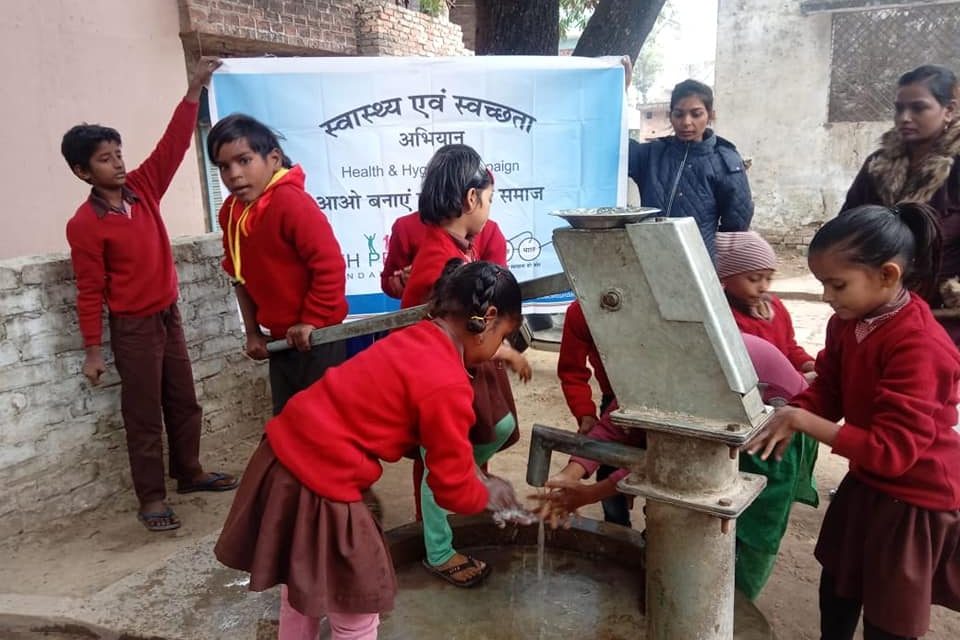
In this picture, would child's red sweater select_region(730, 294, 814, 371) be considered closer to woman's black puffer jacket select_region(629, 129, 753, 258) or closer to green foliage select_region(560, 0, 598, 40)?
woman's black puffer jacket select_region(629, 129, 753, 258)

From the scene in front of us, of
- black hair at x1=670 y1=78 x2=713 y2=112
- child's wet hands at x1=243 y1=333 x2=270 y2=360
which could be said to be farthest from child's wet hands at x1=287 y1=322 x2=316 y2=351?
black hair at x1=670 y1=78 x2=713 y2=112

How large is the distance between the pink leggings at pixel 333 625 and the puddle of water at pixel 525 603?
0.23 metres

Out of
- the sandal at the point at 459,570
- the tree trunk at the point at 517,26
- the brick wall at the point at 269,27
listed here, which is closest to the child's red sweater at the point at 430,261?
the sandal at the point at 459,570

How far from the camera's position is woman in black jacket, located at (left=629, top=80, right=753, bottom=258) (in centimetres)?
317

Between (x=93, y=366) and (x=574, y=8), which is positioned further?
(x=574, y=8)

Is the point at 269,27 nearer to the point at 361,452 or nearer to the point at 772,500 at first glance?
the point at 361,452

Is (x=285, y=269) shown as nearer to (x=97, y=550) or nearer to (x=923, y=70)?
(x=97, y=550)

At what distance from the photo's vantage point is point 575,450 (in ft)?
4.35

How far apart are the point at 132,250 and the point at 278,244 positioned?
803 mm

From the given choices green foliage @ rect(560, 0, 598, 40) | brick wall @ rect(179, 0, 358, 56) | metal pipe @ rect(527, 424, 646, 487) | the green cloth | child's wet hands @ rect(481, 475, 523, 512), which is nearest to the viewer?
metal pipe @ rect(527, 424, 646, 487)

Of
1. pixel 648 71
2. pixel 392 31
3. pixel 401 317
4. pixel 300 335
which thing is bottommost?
pixel 300 335

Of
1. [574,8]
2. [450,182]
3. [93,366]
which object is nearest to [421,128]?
[450,182]

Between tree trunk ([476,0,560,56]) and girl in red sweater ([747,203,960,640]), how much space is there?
2.94 meters

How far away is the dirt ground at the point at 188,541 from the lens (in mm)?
2490
